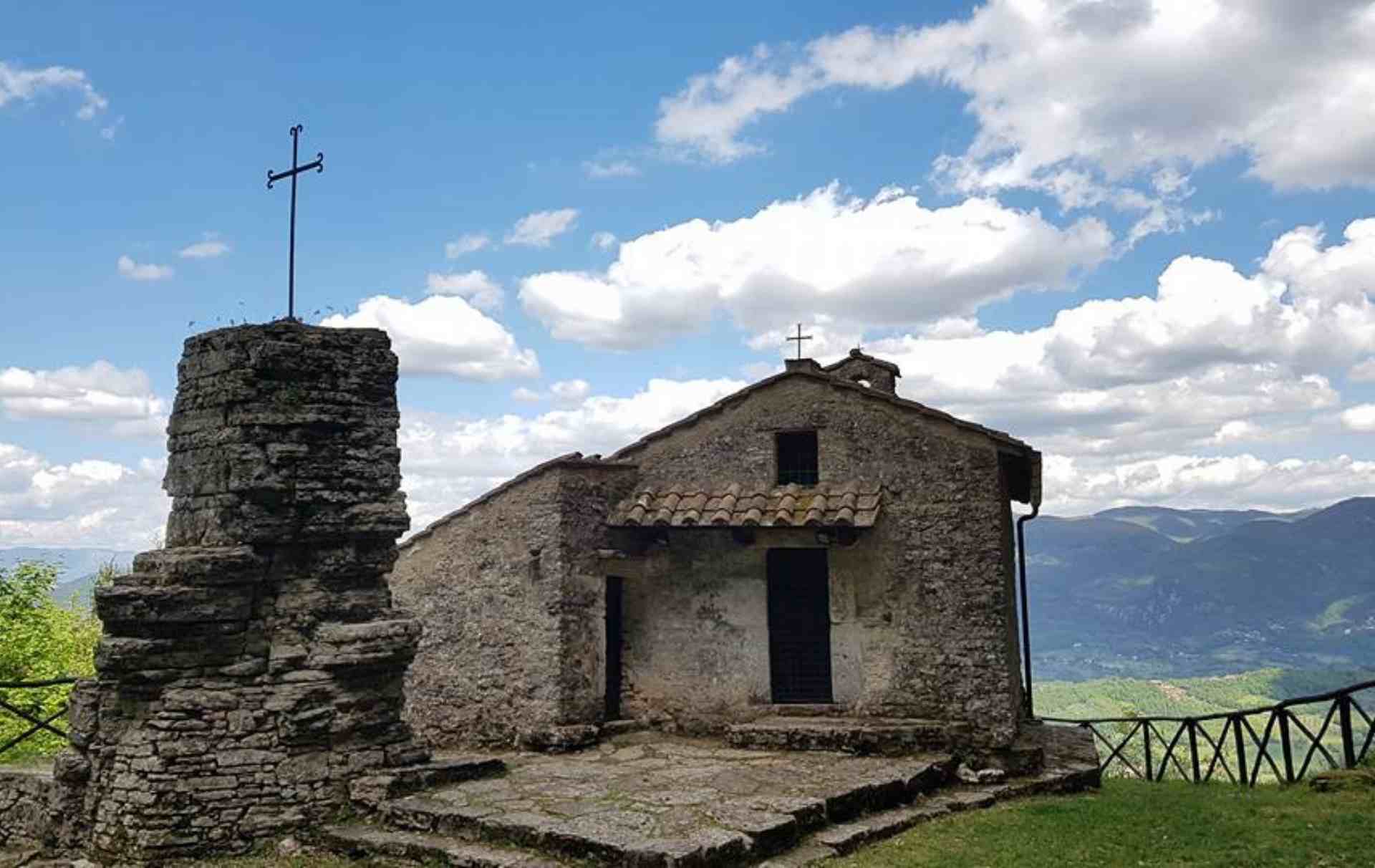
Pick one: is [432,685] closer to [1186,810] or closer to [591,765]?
[591,765]

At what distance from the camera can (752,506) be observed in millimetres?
13820

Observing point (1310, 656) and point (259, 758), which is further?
point (1310, 656)

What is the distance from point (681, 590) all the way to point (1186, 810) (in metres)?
6.72

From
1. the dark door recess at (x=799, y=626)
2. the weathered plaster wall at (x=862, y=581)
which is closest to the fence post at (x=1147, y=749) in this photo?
the weathered plaster wall at (x=862, y=581)

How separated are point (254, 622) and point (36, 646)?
1623 cm

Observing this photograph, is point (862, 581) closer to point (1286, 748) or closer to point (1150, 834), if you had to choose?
point (1150, 834)

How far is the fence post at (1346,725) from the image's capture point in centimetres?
1108

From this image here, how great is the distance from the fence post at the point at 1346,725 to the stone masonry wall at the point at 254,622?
993 centimetres

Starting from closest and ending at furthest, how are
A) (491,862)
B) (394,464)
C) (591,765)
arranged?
(491,862)
(394,464)
(591,765)

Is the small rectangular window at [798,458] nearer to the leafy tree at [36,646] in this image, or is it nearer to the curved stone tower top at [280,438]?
the curved stone tower top at [280,438]

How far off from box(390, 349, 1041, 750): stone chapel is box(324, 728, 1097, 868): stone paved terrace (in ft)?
3.28

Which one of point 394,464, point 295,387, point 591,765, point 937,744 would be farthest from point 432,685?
point 937,744

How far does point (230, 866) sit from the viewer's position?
8.67 m

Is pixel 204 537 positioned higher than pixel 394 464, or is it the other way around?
pixel 394 464
